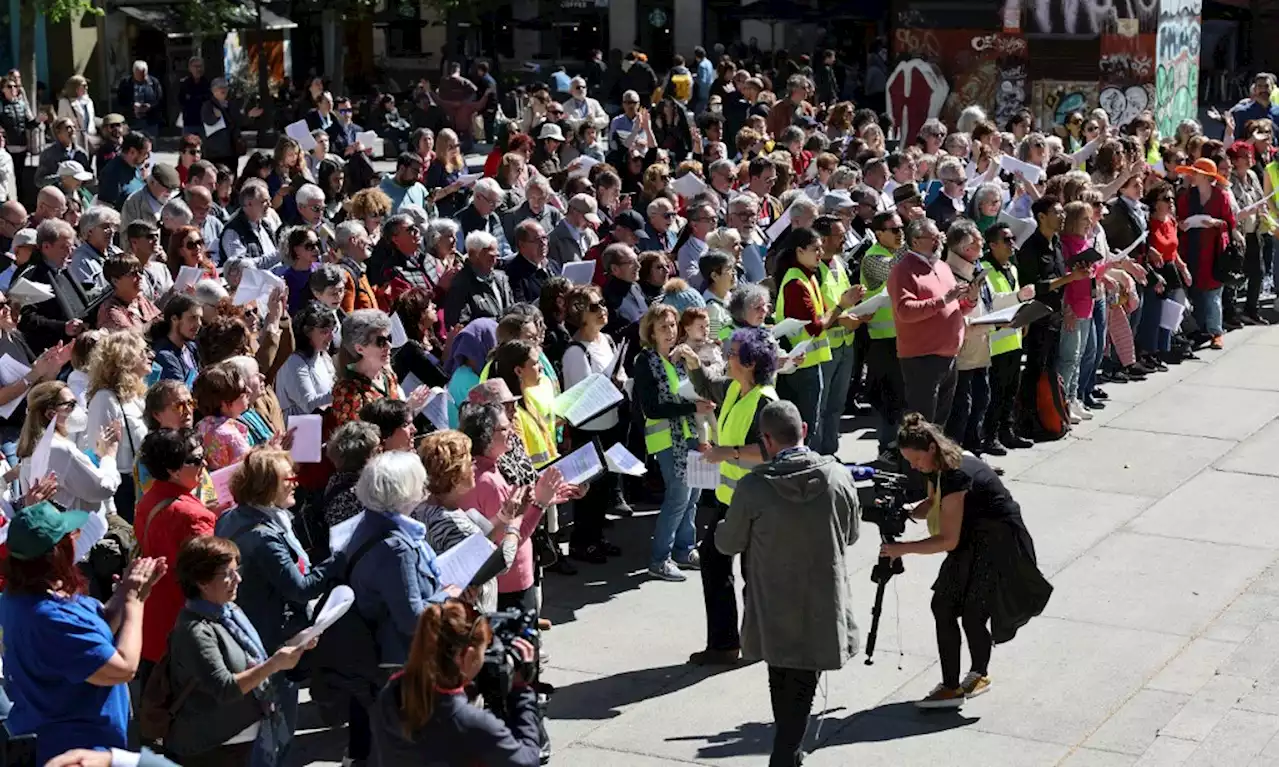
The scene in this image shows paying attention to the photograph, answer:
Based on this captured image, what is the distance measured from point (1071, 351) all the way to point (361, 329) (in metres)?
6.57

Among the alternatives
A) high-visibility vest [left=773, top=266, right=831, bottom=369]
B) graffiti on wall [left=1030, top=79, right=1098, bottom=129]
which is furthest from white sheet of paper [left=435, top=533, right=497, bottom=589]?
graffiti on wall [left=1030, top=79, right=1098, bottom=129]

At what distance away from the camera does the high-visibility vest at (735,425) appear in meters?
9.43

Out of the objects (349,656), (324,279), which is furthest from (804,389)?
(349,656)

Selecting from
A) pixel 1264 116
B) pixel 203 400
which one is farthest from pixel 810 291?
pixel 1264 116

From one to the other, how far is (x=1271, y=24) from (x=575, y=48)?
1458 cm

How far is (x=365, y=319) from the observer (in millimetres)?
9641

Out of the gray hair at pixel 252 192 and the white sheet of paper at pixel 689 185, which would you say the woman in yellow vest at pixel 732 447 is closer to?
the gray hair at pixel 252 192

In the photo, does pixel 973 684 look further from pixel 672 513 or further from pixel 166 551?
pixel 166 551

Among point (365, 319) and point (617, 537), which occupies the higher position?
point (365, 319)

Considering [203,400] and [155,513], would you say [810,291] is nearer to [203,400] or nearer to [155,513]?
[203,400]

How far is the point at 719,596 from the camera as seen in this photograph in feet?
31.2

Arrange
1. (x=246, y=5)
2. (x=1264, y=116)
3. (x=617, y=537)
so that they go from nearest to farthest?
(x=617, y=537) → (x=1264, y=116) → (x=246, y=5)

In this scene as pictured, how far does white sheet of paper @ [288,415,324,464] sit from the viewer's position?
29.2ft

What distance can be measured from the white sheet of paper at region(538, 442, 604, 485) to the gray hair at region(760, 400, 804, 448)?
32.1 inches
